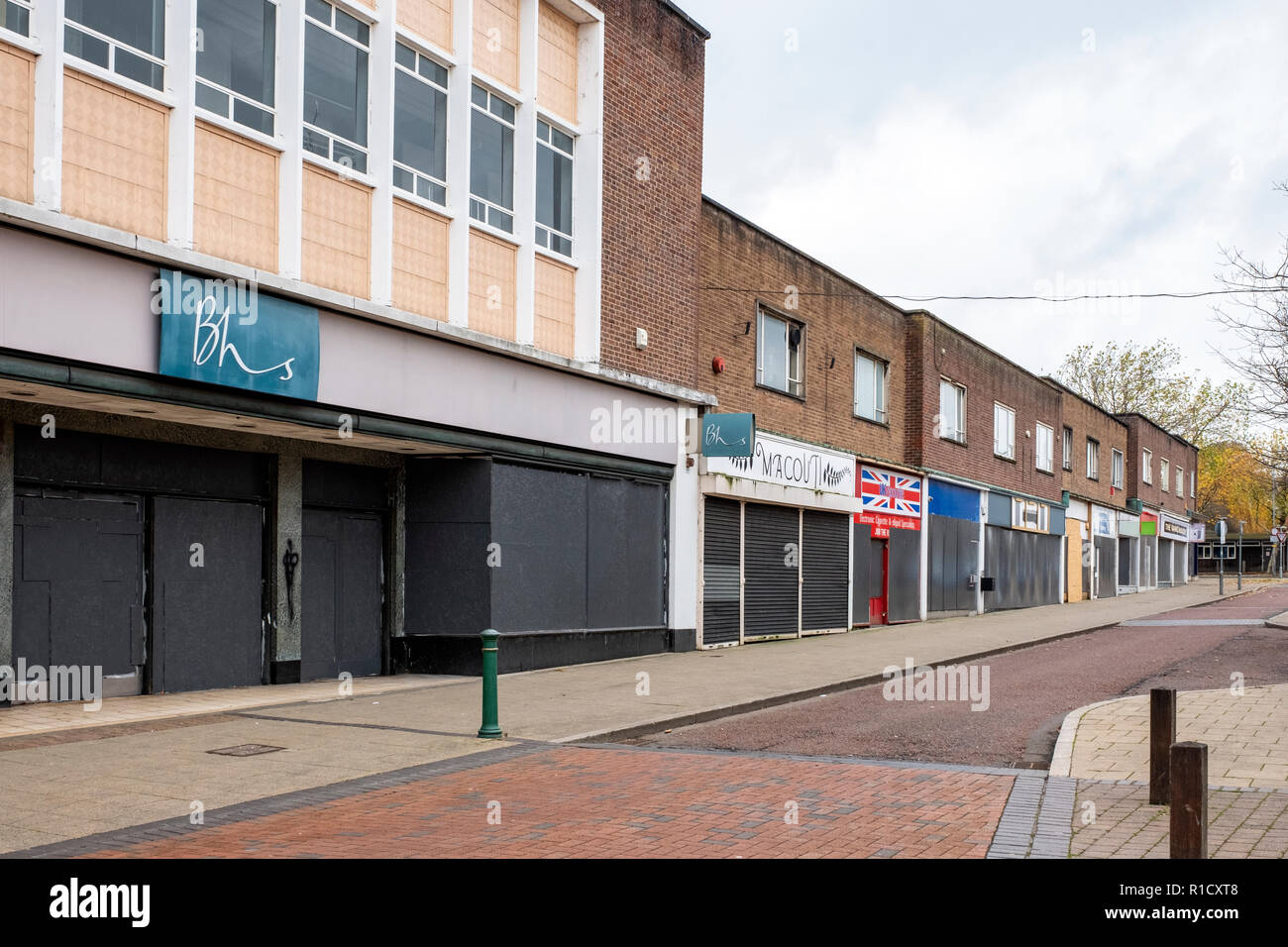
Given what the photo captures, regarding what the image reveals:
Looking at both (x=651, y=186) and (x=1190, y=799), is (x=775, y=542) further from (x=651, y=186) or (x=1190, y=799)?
(x=1190, y=799)

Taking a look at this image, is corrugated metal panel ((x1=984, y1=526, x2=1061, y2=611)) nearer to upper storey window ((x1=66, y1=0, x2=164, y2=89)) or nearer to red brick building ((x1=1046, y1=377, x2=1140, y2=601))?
red brick building ((x1=1046, y1=377, x2=1140, y2=601))

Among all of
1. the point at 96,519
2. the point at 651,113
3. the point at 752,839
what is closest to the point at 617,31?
the point at 651,113

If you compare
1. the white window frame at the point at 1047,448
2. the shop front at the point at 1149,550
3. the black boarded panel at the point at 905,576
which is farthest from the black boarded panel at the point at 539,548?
the shop front at the point at 1149,550

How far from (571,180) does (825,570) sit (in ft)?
32.7

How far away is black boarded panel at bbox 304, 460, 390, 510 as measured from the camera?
14.3 metres

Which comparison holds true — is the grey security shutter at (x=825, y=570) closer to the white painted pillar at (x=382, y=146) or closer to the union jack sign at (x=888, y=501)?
the union jack sign at (x=888, y=501)

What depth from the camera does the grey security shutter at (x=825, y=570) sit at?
75.6ft

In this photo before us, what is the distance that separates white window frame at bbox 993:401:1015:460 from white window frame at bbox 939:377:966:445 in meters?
3.01

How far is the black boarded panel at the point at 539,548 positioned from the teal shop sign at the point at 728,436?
2.97 meters

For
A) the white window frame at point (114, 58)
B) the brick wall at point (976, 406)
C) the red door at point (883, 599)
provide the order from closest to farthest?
the white window frame at point (114, 58) < the red door at point (883, 599) < the brick wall at point (976, 406)

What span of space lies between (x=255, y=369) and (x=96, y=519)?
7.21 ft

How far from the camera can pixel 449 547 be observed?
Answer: 15164mm

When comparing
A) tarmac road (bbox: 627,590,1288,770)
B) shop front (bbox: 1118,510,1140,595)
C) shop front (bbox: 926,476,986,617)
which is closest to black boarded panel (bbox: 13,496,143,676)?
tarmac road (bbox: 627,590,1288,770)
